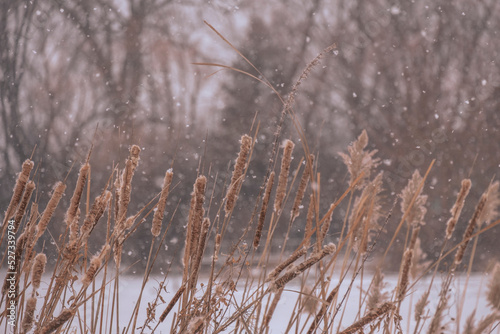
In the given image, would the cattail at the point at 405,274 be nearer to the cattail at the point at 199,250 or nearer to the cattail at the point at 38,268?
the cattail at the point at 199,250

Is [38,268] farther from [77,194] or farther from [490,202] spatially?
[490,202]

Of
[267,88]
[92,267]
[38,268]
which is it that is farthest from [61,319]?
[267,88]

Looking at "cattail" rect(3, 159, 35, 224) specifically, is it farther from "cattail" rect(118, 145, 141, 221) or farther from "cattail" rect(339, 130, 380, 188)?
"cattail" rect(339, 130, 380, 188)

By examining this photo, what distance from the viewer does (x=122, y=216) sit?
2.09ft

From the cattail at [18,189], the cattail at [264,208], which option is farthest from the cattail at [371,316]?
the cattail at [18,189]

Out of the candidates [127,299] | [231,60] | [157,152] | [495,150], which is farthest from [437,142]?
[127,299]

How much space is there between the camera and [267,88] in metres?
5.11

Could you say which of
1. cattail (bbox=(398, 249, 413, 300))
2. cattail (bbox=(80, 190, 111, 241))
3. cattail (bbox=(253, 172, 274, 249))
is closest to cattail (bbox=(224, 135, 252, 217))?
cattail (bbox=(253, 172, 274, 249))

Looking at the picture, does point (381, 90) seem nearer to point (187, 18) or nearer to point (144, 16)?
point (187, 18)

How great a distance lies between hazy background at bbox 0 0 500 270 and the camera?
4.32 meters

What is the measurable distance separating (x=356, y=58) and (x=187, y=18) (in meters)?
1.75

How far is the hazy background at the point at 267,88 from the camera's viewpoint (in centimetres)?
432

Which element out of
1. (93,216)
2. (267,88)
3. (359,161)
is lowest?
Answer: (93,216)

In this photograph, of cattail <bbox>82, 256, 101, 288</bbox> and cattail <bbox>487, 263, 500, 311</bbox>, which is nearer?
cattail <bbox>82, 256, 101, 288</bbox>
